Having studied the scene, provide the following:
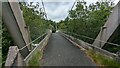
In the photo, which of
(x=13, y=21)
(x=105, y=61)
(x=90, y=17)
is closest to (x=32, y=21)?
(x=90, y=17)

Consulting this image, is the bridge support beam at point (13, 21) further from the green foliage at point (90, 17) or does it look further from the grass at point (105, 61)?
the green foliage at point (90, 17)

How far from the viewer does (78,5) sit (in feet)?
51.6

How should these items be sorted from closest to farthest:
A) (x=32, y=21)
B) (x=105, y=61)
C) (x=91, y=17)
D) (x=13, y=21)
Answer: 1. (x=105, y=61)
2. (x=13, y=21)
3. (x=91, y=17)
4. (x=32, y=21)

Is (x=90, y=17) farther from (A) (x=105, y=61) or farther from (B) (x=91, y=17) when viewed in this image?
(A) (x=105, y=61)

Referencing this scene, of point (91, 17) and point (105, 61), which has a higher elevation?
point (105, 61)

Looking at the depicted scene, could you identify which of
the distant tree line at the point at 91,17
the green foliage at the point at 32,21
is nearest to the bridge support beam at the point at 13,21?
the green foliage at the point at 32,21

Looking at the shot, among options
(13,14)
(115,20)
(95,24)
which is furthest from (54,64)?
(95,24)

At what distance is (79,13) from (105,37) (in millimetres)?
6826

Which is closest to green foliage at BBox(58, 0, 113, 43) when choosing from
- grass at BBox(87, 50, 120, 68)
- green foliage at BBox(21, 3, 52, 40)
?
green foliage at BBox(21, 3, 52, 40)

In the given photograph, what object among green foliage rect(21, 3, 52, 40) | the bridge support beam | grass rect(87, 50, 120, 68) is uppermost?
the bridge support beam

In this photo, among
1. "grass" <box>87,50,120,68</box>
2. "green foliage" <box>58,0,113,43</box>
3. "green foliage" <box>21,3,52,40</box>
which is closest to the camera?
"grass" <box>87,50,120,68</box>

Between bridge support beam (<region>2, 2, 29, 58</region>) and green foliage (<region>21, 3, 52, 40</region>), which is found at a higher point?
bridge support beam (<region>2, 2, 29, 58</region>)

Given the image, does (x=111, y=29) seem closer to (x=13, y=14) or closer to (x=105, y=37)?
(x=105, y=37)

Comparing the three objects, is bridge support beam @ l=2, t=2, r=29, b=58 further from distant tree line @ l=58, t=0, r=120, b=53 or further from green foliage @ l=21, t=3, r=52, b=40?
distant tree line @ l=58, t=0, r=120, b=53
